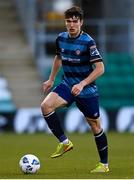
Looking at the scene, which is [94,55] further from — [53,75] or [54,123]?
[54,123]

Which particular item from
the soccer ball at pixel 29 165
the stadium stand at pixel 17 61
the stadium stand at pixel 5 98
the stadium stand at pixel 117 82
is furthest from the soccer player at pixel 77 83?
the stadium stand at pixel 17 61

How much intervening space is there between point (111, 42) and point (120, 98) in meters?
1.98

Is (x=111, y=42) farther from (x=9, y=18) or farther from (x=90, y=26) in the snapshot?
(x=9, y=18)

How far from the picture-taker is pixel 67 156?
15555 millimetres

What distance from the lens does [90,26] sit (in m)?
25.9

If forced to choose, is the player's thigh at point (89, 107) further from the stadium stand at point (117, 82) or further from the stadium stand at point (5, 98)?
the stadium stand at point (117, 82)

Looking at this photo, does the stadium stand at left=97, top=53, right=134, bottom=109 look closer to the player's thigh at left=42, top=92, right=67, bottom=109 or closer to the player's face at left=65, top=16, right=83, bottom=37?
the player's thigh at left=42, top=92, right=67, bottom=109

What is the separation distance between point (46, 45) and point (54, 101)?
568 inches

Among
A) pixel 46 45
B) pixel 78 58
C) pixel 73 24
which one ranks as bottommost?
pixel 46 45

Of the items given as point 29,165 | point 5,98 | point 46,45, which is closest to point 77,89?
point 29,165

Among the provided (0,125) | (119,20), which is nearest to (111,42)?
(119,20)

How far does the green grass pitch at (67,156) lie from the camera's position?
11562 millimetres

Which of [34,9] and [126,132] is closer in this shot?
[126,132]

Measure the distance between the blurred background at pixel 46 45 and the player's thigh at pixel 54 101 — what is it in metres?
12.4
